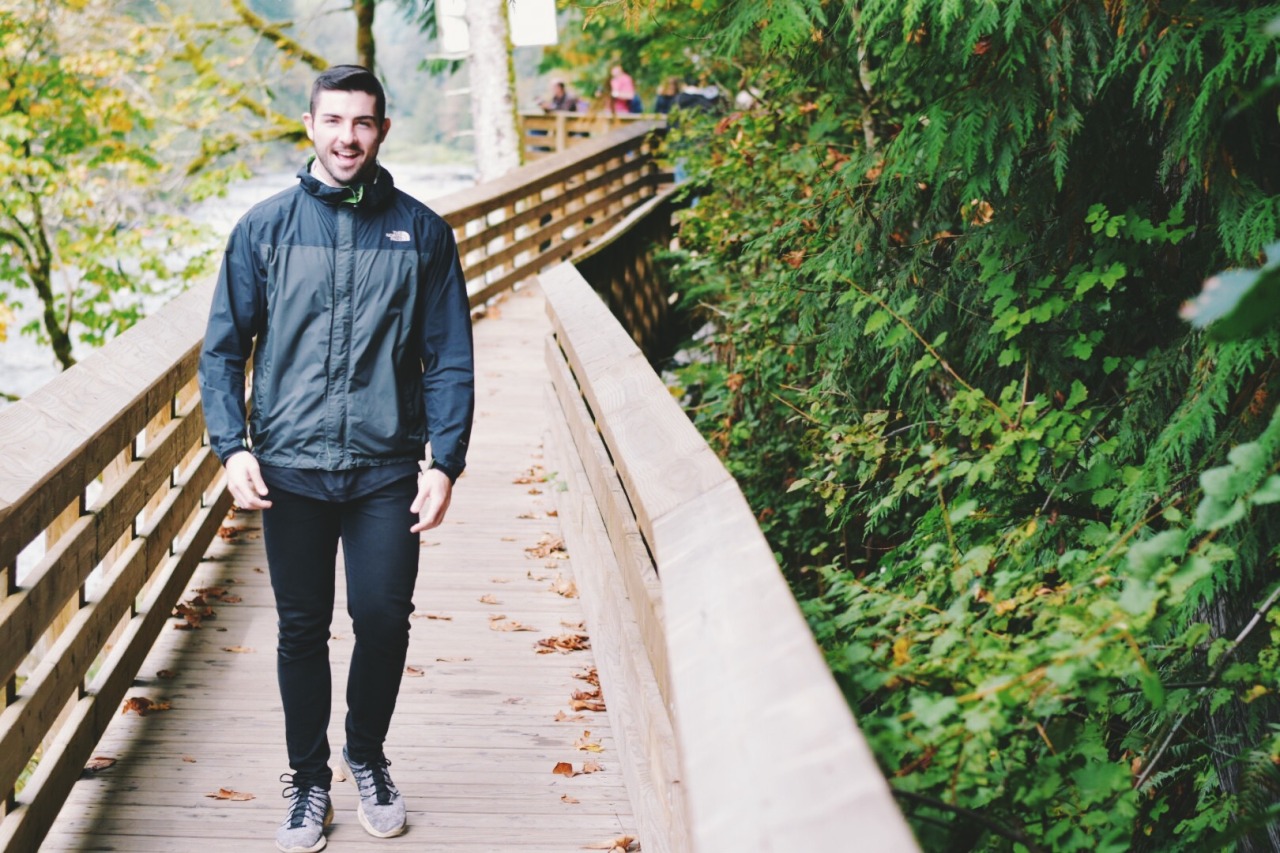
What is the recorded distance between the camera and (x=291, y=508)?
344 cm

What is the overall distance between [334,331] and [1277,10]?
7.86 feet

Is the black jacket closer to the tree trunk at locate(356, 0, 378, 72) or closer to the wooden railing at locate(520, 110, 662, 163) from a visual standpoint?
the tree trunk at locate(356, 0, 378, 72)

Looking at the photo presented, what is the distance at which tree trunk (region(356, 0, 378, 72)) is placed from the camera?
1624cm

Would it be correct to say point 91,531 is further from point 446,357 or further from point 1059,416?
point 1059,416

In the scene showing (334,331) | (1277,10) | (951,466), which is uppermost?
(1277,10)

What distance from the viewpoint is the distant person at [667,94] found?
60.7 feet

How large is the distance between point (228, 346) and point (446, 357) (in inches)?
22.3

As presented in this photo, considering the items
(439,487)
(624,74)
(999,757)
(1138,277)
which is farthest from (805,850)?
(624,74)

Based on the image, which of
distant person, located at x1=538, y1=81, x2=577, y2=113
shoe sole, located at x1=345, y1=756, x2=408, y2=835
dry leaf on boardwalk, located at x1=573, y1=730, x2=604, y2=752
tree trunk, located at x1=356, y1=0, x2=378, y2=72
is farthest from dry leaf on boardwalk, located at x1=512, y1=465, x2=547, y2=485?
distant person, located at x1=538, y1=81, x2=577, y2=113

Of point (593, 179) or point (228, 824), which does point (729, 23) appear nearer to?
point (228, 824)

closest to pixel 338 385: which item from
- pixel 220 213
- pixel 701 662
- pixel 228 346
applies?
pixel 228 346

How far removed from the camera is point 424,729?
4.50m

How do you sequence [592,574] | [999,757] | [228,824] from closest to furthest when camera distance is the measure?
[999,757]
[228,824]
[592,574]

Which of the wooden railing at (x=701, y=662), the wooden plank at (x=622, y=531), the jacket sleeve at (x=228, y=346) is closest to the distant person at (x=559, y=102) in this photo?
the wooden plank at (x=622, y=531)
